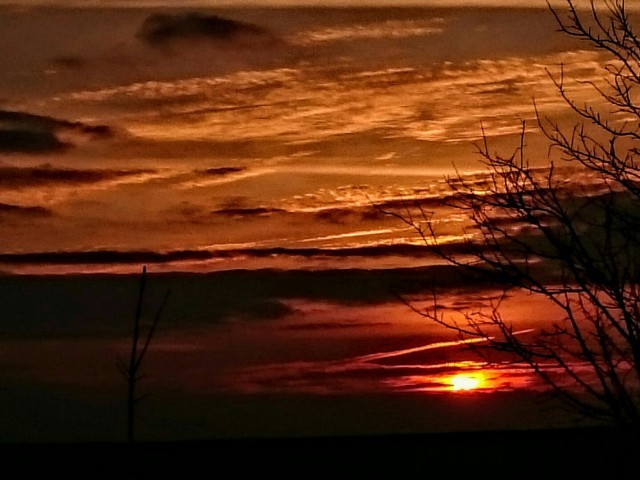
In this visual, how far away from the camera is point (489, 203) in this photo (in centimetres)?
1135

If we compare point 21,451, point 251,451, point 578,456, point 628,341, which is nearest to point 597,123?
point 628,341

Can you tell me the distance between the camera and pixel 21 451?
15852mm

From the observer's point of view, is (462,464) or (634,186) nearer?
(634,186)

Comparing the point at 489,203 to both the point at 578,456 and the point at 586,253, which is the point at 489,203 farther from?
the point at 578,456

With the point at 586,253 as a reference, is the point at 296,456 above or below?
below

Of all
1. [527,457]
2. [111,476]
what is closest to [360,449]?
[527,457]

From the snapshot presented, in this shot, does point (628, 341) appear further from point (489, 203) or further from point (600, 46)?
point (600, 46)

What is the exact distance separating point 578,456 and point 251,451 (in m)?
4.66

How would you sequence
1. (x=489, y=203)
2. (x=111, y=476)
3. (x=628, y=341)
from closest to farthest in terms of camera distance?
(x=628, y=341) → (x=489, y=203) → (x=111, y=476)

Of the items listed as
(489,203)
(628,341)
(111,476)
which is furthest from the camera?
(111,476)

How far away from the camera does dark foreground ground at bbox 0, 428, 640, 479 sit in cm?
1580

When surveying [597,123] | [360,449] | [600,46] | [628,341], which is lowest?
[360,449]

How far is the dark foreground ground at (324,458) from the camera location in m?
15.8

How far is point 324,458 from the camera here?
53.3 feet
